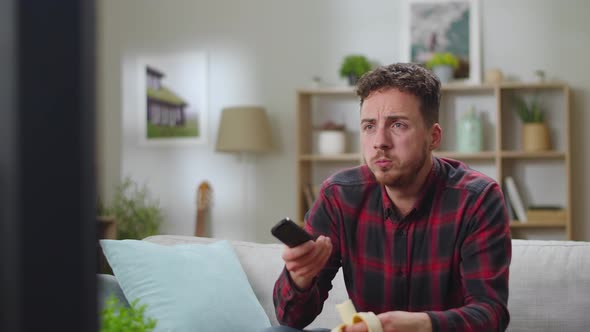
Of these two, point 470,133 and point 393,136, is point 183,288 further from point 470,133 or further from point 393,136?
point 470,133

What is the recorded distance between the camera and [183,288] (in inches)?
76.7

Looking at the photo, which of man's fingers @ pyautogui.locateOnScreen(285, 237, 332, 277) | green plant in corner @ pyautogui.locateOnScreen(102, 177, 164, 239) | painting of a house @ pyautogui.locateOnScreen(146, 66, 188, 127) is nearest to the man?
man's fingers @ pyautogui.locateOnScreen(285, 237, 332, 277)

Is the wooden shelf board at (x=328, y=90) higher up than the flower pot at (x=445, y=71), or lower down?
lower down

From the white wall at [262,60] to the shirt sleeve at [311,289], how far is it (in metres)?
3.22

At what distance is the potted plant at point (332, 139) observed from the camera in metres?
4.77

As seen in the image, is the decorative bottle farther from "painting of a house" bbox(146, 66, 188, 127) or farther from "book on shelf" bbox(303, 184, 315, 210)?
"painting of a house" bbox(146, 66, 188, 127)

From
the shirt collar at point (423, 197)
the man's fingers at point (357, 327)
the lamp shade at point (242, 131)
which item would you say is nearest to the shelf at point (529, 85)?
the lamp shade at point (242, 131)

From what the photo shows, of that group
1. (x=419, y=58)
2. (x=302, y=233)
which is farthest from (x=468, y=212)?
A: (x=419, y=58)

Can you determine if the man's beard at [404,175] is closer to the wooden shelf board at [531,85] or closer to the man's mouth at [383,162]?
the man's mouth at [383,162]

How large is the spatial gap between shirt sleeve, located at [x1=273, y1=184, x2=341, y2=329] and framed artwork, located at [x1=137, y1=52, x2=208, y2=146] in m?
3.46

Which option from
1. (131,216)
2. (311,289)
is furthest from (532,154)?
(311,289)

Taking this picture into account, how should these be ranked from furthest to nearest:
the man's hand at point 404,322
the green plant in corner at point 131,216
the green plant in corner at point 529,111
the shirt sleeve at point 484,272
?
1. the green plant in corner at point 131,216
2. the green plant in corner at point 529,111
3. the shirt sleeve at point 484,272
4. the man's hand at point 404,322

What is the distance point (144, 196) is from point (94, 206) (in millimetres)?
5046

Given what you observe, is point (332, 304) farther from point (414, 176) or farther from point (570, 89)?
point (570, 89)
